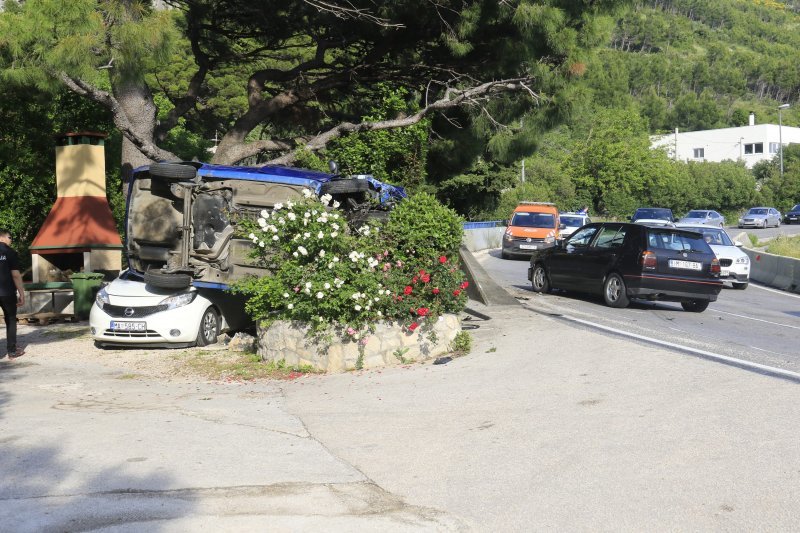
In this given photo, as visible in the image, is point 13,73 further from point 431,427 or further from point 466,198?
point 466,198

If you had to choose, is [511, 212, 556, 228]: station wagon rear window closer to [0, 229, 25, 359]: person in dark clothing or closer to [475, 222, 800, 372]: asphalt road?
[475, 222, 800, 372]: asphalt road

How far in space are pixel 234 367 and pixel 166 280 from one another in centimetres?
238

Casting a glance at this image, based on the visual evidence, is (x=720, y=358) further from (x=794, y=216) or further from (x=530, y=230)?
(x=794, y=216)

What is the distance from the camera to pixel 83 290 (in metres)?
16.2

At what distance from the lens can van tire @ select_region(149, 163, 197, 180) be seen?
1327cm

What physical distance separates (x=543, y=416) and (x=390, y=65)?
1232 centimetres

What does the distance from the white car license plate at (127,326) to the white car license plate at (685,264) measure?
9083mm

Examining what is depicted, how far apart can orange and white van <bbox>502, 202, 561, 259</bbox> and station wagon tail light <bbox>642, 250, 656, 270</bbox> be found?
54.6 ft

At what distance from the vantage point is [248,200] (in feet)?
44.4

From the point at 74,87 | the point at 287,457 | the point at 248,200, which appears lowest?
the point at 287,457

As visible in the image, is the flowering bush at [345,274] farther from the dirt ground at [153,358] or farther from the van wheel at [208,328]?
the van wheel at [208,328]

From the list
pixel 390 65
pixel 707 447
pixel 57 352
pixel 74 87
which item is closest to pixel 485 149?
pixel 390 65

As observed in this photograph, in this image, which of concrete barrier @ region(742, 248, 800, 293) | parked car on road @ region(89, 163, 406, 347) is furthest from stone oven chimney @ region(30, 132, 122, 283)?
concrete barrier @ region(742, 248, 800, 293)

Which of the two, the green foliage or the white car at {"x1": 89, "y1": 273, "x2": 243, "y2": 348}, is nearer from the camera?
the green foliage
